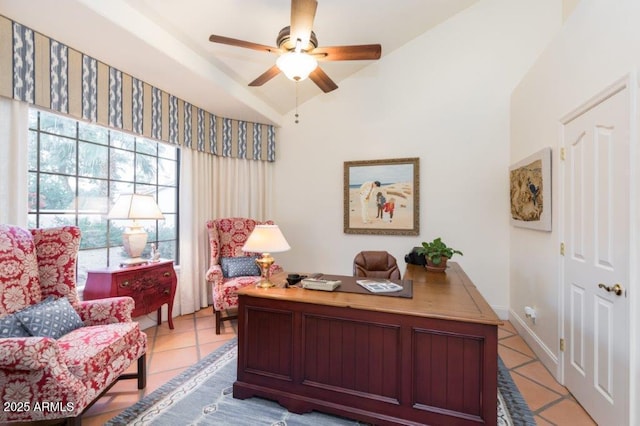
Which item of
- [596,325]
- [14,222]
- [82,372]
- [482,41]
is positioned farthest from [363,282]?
[482,41]

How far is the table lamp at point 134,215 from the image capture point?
280 cm

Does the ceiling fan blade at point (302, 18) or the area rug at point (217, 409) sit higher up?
the ceiling fan blade at point (302, 18)

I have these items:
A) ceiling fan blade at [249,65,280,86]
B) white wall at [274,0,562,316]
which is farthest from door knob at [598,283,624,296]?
ceiling fan blade at [249,65,280,86]

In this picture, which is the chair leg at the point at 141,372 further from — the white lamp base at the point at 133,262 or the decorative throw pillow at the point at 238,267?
the decorative throw pillow at the point at 238,267

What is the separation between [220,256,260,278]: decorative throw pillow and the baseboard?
3.04m

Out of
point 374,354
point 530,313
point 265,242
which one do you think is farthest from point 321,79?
point 530,313

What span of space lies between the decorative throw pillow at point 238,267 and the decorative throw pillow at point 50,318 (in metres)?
1.62

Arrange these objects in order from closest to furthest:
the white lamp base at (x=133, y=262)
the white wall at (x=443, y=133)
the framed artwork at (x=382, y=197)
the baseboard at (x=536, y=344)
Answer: the baseboard at (x=536, y=344) → the white lamp base at (x=133, y=262) → the white wall at (x=443, y=133) → the framed artwork at (x=382, y=197)

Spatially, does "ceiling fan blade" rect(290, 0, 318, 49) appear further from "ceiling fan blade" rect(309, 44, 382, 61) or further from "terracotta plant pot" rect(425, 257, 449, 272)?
"terracotta plant pot" rect(425, 257, 449, 272)

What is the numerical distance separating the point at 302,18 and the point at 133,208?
232 cm

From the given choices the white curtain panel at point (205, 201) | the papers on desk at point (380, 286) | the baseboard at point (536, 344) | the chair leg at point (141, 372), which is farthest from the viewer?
the white curtain panel at point (205, 201)

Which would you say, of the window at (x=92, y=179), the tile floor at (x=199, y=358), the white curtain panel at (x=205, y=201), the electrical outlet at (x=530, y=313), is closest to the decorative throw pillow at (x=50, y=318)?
the tile floor at (x=199, y=358)

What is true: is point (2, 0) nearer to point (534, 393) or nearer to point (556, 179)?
point (556, 179)

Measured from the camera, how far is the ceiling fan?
1871 mm
